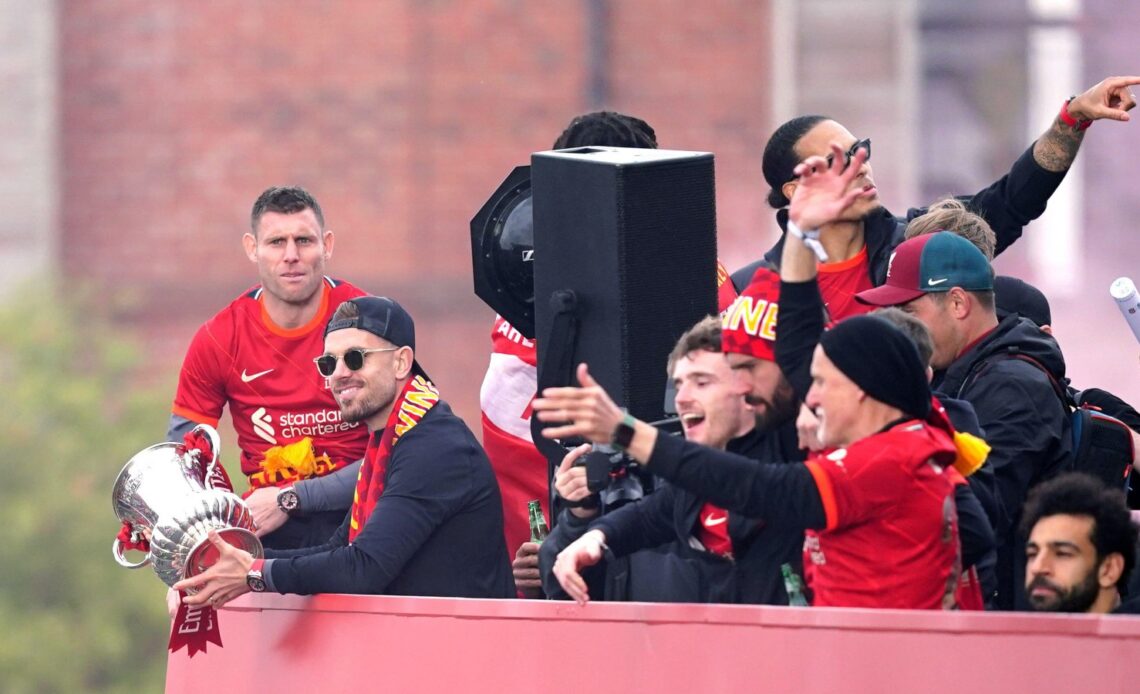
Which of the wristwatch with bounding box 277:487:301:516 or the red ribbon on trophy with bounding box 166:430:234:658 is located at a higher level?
the wristwatch with bounding box 277:487:301:516

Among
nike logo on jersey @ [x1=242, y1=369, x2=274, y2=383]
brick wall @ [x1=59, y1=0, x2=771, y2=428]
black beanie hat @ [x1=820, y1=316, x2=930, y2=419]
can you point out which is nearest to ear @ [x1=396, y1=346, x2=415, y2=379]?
nike logo on jersey @ [x1=242, y1=369, x2=274, y2=383]

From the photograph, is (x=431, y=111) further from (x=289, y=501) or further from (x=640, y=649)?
(x=640, y=649)

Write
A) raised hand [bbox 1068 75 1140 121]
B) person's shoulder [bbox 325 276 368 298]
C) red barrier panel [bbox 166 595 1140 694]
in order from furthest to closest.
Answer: person's shoulder [bbox 325 276 368 298], raised hand [bbox 1068 75 1140 121], red barrier panel [bbox 166 595 1140 694]

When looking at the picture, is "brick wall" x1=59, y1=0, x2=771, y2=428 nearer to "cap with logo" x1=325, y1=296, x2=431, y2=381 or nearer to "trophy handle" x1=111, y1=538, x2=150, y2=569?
"cap with logo" x1=325, y1=296, x2=431, y2=381

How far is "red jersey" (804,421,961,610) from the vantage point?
16.2 feet

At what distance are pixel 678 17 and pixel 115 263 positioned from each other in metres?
5.33

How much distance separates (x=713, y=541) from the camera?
565cm

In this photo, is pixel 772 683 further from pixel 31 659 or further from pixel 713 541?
pixel 31 659

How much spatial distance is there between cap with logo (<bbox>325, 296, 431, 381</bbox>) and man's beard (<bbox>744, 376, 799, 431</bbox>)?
4.40 feet

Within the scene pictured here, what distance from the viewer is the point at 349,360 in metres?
6.58

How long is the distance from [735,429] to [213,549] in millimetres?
1590

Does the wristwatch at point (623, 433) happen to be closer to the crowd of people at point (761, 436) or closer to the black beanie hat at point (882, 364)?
the crowd of people at point (761, 436)

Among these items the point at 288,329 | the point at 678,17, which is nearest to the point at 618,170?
the point at 288,329

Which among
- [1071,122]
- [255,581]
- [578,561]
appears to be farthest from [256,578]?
[1071,122]
